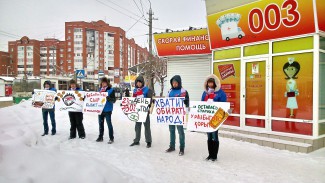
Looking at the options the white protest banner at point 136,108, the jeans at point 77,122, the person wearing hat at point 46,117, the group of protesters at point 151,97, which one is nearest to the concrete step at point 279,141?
the group of protesters at point 151,97

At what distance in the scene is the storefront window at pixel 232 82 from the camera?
8.31 metres

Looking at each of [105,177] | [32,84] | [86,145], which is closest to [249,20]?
[86,145]

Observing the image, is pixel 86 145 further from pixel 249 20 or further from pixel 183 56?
pixel 183 56

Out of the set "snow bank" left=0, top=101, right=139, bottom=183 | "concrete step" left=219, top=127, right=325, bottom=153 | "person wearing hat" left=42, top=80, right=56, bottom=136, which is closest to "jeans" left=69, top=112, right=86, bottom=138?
"person wearing hat" left=42, top=80, right=56, bottom=136

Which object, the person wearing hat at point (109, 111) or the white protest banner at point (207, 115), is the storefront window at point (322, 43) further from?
the person wearing hat at point (109, 111)

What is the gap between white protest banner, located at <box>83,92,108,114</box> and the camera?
6780 mm

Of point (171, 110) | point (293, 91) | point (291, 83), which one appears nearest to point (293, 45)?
point (291, 83)

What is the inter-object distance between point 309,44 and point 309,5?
3.26ft

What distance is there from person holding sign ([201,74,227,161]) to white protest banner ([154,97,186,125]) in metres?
0.64

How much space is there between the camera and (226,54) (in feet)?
28.6

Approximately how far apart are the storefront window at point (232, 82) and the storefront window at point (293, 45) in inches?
55.2

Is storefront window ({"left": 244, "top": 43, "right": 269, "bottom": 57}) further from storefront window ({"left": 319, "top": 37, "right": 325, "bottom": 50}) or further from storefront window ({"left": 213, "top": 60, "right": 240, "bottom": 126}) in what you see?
storefront window ({"left": 319, "top": 37, "right": 325, "bottom": 50})

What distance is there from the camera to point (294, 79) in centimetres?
683

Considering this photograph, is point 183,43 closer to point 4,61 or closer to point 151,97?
point 151,97
